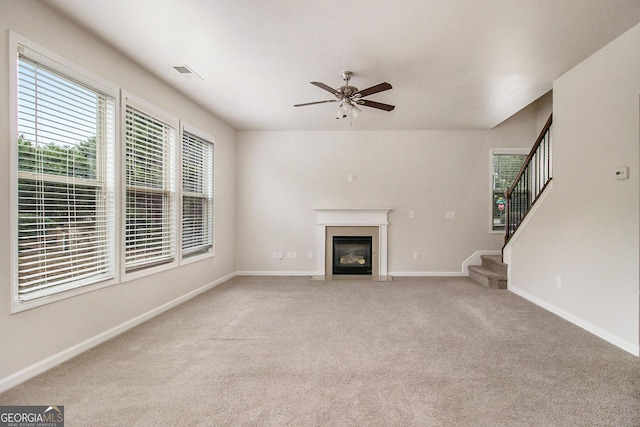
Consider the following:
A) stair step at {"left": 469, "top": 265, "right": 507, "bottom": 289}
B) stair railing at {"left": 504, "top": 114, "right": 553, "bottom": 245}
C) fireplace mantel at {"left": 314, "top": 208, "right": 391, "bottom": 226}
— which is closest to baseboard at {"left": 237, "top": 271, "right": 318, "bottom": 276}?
fireplace mantel at {"left": 314, "top": 208, "right": 391, "bottom": 226}

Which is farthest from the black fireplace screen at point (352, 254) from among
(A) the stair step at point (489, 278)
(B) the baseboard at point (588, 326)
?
(B) the baseboard at point (588, 326)

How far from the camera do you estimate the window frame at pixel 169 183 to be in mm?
2992

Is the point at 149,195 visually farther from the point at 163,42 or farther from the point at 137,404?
the point at 137,404

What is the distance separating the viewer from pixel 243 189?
585cm

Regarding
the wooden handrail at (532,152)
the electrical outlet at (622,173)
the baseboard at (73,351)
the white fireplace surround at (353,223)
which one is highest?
the wooden handrail at (532,152)

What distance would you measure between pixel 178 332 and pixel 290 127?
12.6 ft

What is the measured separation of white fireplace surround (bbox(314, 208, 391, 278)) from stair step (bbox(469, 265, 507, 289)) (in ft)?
5.03

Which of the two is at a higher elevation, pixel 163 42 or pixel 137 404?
pixel 163 42

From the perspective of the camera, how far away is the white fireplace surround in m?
5.71

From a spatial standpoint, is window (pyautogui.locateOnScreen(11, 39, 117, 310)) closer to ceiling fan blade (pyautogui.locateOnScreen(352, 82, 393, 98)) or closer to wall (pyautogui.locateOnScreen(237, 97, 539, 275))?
ceiling fan blade (pyautogui.locateOnScreen(352, 82, 393, 98))

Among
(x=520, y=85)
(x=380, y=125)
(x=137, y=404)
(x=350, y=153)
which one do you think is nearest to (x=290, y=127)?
(x=350, y=153)

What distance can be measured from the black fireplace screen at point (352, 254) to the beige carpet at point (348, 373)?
7.02 feet

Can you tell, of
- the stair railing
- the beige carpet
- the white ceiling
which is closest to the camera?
the beige carpet

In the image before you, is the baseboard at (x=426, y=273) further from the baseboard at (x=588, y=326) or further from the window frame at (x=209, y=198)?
the window frame at (x=209, y=198)
